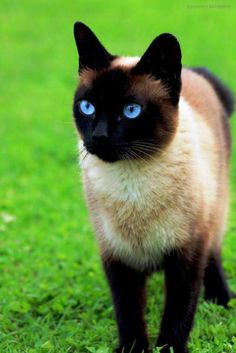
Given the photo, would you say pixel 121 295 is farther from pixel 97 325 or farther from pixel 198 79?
pixel 198 79

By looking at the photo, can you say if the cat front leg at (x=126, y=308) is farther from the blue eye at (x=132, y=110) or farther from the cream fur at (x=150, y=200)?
the blue eye at (x=132, y=110)

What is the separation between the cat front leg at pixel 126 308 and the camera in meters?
4.23

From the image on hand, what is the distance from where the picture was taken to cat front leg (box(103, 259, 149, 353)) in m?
4.23

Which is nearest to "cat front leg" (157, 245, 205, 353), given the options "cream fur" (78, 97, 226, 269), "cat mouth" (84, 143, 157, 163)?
"cream fur" (78, 97, 226, 269)

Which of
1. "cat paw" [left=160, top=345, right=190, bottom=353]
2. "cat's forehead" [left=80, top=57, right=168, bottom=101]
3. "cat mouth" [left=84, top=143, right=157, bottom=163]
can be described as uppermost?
"cat's forehead" [left=80, top=57, right=168, bottom=101]

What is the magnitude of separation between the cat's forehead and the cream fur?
0.30 m

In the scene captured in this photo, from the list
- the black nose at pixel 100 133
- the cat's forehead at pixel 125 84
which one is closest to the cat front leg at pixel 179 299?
the black nose at pixel 100 133

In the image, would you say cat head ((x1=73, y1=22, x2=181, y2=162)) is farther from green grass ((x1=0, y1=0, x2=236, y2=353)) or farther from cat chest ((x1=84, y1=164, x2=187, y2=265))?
green grass ((x1=0, y1=0, x2=236, y2=353))

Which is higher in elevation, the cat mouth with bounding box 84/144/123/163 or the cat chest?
the cat mouth with bounding box 84/144/123/163

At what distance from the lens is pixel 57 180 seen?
324 inches

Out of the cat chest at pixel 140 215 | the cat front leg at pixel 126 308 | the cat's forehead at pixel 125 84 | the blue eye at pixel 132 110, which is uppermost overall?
the cat's forehead at pixel 125 84

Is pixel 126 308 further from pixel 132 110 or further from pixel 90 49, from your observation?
pixel 90 49

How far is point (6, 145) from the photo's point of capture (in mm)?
9359

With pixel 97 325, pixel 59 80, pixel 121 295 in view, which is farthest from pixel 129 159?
pixel 59 80
